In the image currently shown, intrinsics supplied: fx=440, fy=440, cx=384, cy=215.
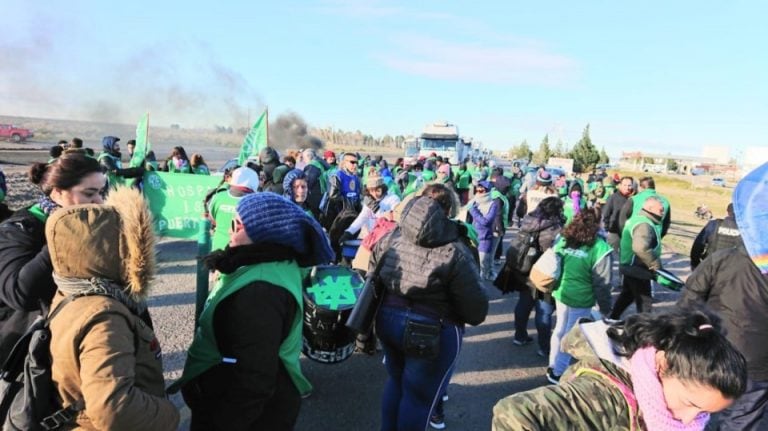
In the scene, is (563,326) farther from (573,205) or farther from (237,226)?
(573,205)

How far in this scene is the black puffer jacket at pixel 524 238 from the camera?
498cm

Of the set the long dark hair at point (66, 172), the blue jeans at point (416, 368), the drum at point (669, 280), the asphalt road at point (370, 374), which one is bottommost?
the asphalt road at point (370, 374)

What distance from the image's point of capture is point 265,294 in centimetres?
180

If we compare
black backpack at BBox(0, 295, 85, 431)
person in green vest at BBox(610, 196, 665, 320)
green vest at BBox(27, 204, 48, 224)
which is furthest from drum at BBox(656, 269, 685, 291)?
green vest at BBox(27, 204, 48, 224)

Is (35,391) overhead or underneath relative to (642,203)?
underneath

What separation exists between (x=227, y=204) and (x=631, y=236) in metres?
4.56

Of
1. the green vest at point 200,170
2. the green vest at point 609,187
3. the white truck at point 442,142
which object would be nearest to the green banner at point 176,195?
the green vest at point 200,170

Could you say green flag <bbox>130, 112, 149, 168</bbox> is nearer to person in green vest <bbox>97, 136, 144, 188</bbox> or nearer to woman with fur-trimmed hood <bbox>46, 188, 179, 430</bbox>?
person in green vest <bbox>97, 136, 144, 188</bbox>

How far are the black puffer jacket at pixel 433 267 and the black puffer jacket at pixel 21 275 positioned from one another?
6.05 ft

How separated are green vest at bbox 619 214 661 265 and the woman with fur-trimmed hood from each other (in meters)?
5.07

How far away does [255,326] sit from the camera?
1779mm

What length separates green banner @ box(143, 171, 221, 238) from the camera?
291 inches

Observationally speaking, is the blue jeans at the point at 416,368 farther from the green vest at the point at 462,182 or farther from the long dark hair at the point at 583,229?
the green vest at the point at 462,182

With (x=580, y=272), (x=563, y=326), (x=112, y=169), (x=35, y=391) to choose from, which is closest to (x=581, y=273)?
(x=580, y=272)
